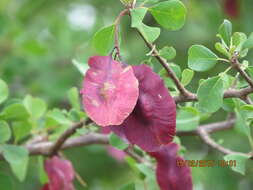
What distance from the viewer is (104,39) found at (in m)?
0.84

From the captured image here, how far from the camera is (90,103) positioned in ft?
2.59

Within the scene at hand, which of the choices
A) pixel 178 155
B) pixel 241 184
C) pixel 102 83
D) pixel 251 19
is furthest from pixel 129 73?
pixel 251 19

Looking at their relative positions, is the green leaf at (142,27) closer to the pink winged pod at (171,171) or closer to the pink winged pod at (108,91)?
the pink winged pod at (108,91)

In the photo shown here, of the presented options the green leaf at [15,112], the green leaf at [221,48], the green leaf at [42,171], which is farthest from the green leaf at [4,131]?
Result: the green leaf at [221,48]

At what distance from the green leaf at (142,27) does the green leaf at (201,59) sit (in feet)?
0.23

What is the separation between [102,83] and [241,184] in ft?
3.16

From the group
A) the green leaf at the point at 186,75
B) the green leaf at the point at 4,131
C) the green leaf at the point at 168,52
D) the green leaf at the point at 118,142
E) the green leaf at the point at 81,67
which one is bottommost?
the green leaf at the point at 118,142

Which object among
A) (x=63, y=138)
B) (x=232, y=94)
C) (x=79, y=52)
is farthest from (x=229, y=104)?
(x=79, y=52)

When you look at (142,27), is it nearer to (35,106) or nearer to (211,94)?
(211,94)

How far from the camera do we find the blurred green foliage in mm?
1614

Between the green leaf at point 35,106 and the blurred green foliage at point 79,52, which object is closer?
the green leaf at point 35,106

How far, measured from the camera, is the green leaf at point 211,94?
0.82 metres

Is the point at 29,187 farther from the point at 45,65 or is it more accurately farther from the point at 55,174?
the point at 55,174

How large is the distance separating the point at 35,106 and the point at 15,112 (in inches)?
6.2
